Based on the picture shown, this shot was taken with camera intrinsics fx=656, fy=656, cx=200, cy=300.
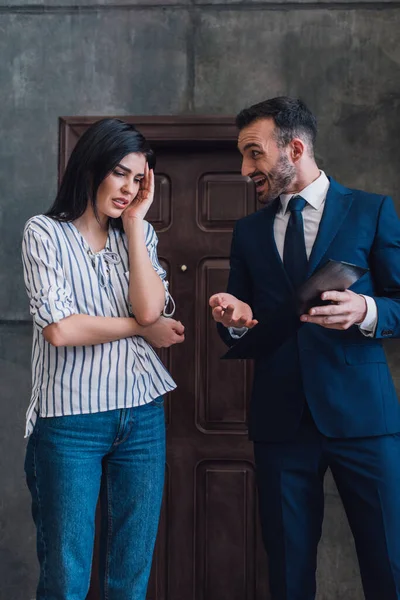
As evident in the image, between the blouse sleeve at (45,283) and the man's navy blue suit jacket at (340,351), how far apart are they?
0.51 meters

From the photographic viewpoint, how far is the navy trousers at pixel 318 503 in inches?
66.7

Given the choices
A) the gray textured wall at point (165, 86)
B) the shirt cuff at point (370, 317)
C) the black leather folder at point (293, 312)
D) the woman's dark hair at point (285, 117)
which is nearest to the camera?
the black leather folder at point (293, 312)

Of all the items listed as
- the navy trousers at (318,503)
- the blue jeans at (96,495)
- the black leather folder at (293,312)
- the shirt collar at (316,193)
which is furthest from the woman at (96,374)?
the shirt collar at (316,193)

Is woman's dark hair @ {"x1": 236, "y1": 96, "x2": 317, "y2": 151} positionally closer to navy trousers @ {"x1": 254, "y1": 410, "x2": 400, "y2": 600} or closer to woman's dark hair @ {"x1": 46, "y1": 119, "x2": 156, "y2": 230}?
woman's dark hair @ {"x1": 46, "y1": 119, "x2": 156, "y2": 230}

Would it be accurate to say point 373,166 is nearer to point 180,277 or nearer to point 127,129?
point 180,277

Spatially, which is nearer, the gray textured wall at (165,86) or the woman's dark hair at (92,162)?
the woman's dark hair at (92,162)

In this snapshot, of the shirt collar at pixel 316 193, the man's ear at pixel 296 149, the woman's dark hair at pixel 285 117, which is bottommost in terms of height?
the shirt collar at pixel 316 193

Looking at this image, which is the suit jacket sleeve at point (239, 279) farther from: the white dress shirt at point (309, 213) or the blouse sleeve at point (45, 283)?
the blouse sleeve at point (45, 283)

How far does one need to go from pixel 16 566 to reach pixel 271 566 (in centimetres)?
135

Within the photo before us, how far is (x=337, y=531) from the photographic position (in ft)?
8.64

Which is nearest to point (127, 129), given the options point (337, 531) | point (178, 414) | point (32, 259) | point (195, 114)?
point (32, 259)

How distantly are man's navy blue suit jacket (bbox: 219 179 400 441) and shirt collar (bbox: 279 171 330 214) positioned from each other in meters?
0.03

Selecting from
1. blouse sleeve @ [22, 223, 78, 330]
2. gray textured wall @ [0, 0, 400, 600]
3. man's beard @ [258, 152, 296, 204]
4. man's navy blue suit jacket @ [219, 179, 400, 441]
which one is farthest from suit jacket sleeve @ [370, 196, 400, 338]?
gray textured wall @ [0, 0, 400, 600]

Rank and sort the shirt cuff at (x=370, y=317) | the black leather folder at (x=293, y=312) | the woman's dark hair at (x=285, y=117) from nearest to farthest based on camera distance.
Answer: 1. the black leather folder at (x=293, y=312)
2. the shirt cuff at (x=370, y=317)
3. the woman's dark hair at (x=285, y=117)
